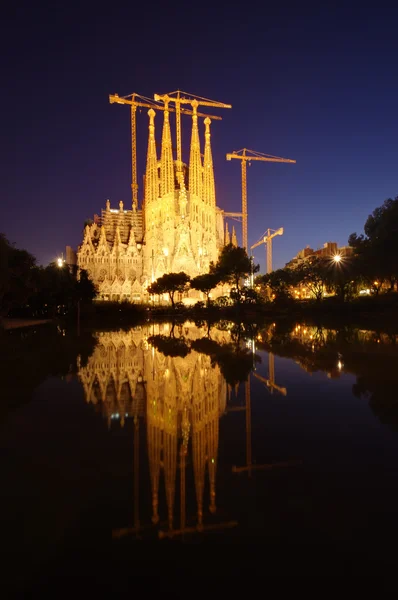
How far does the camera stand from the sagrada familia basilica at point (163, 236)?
68.2 m

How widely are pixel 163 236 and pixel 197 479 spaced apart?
68102mm

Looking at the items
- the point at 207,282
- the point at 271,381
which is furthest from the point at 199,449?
the point at 207,282

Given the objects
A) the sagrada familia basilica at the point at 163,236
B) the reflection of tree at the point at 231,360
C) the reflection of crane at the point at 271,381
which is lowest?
the reflection of crane at the point at 271,381

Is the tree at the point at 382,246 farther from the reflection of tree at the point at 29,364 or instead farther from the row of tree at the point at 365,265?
the reflection of tree at the point at 29,364

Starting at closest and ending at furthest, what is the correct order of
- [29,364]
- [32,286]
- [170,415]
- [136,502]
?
[136,502] → [170,415] → [29,364] → [32,286]

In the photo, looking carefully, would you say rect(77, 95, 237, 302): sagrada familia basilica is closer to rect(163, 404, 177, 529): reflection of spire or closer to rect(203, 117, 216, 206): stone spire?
rect(203, 117, 216, 206): stone spire

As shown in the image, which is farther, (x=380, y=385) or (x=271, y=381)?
(x=271, y=381)

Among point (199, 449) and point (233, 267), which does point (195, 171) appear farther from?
point (199, 449)

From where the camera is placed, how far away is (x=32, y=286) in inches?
1109

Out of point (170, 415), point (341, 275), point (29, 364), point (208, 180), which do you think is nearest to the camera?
point (170, 415)

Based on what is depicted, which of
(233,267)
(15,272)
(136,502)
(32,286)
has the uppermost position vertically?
(233,267)

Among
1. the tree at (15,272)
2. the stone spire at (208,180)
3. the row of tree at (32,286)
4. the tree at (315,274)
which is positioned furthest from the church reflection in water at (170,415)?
the stone spire at (208,180)

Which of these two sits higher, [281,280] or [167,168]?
[167,168]

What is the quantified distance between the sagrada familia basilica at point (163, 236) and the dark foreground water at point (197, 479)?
57412 millimetres
